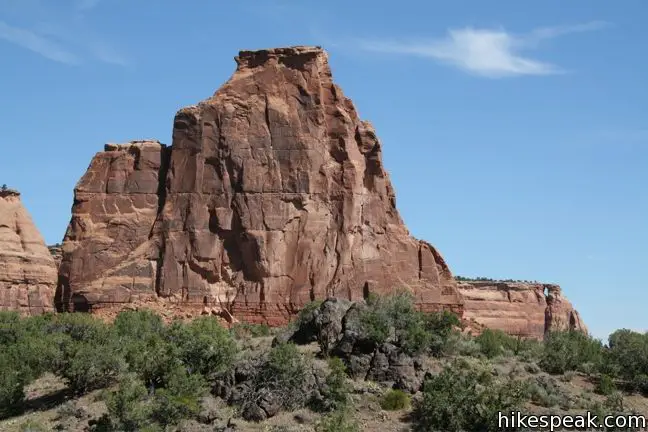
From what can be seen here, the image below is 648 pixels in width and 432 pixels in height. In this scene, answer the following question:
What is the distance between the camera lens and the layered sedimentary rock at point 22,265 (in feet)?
213

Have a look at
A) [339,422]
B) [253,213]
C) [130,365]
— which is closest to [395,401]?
[339,422]

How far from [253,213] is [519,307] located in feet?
147

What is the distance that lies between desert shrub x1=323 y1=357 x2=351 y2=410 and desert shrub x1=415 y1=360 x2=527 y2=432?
245 centimetres

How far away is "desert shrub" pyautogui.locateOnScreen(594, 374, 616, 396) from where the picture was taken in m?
43.8

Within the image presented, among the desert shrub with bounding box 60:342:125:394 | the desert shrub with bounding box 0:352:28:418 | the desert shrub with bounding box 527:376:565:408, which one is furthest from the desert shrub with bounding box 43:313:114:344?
the desert shrub with bounding box 527:376:565:408

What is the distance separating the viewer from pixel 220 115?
63.7 metres

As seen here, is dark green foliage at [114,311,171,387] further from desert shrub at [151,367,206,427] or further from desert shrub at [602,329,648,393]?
desert shrub at [602,329,648,393]

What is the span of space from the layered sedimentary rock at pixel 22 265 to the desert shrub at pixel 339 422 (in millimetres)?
29686

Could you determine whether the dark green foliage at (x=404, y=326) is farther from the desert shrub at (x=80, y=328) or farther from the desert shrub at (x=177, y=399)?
the desert shrub at (x=80, y=328)

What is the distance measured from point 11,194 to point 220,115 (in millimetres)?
14702

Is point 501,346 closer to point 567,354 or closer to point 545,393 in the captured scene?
point 567,354

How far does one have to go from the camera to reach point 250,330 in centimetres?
5841

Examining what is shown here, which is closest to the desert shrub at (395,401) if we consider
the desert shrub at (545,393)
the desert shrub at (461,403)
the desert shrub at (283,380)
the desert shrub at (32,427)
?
the desert shrub at (461,403)

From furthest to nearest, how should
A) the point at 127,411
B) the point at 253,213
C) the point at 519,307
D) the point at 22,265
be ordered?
the point at 519,307
the point at 22,265
the point at 253,213
the point at 127,411
